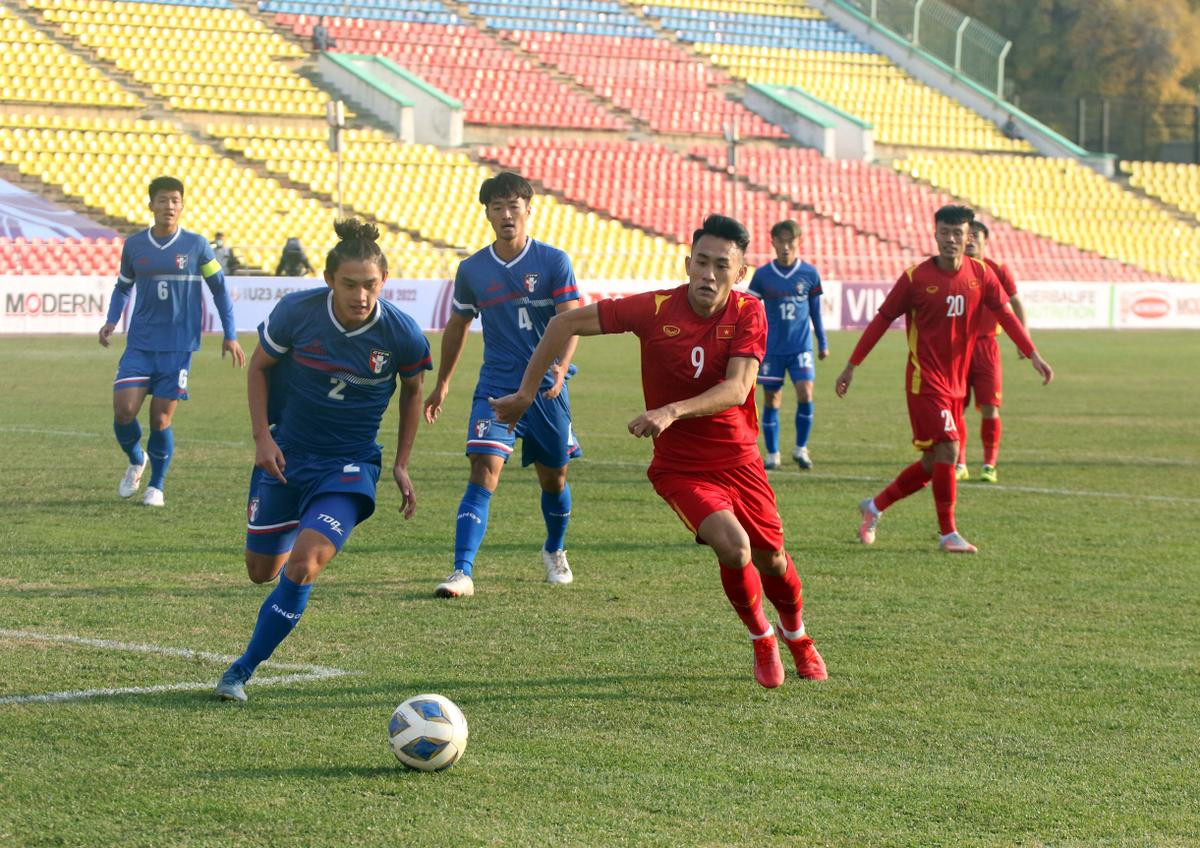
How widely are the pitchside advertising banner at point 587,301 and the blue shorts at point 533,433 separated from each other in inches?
828

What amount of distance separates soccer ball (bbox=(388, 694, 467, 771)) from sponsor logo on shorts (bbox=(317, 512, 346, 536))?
3.60 ft

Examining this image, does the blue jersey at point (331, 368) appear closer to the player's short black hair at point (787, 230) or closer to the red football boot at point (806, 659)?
the red football boot at point (806, 659)

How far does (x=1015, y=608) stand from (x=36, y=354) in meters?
20.5

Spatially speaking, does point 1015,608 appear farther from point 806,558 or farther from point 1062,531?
point 1062,531

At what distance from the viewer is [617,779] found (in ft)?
16.4

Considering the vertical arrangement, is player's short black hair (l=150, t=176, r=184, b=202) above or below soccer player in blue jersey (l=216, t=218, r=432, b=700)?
above

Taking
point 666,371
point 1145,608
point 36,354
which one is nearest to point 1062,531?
point 1145,608

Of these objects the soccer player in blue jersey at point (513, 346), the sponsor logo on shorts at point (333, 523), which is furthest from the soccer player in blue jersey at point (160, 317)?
the sponsor logo on shorts at point (333, 523)

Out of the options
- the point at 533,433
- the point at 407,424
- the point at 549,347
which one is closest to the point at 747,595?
the point at 549,347

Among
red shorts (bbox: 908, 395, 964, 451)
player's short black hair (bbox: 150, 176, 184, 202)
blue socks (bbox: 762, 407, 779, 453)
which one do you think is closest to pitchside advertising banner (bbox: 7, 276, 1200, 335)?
blue socks (bbox: 762, 407, 779, 453)

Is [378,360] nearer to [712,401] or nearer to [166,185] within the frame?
[712,401]

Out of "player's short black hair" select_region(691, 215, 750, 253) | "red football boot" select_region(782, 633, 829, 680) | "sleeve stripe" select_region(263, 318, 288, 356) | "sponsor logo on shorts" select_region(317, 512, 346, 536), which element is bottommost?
"red football boot" select_region(782, 633, 829, 680)

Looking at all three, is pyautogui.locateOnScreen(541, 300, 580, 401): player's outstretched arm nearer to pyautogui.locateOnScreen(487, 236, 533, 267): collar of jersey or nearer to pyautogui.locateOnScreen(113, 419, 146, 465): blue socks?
pyautogui.locateOnScreen(487, 236, 533, 267): collar of jersey

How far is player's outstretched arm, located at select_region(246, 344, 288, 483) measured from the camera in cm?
612
